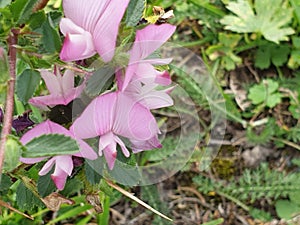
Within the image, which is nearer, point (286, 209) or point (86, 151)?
point (86, 151)

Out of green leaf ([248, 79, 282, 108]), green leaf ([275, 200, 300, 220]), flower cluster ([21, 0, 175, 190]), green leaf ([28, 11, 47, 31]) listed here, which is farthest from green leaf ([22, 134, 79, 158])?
green leaf ([248, 79, 282, 108])

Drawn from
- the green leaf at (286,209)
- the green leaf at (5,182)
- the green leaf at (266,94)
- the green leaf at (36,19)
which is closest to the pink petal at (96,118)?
the green leaf at (36,19)

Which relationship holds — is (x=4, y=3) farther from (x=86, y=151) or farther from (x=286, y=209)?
(x=286, y=209)

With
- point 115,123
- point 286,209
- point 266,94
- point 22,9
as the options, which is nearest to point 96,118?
point 115,123

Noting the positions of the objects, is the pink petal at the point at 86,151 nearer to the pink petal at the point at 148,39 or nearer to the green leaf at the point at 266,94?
the pink petal at the point at 148,39

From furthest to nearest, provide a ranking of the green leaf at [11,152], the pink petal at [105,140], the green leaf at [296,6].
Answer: the green leaf at [296,6] < the pink petal at [105,140] < the green leaf at [11,152]

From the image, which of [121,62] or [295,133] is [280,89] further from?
[121,62]

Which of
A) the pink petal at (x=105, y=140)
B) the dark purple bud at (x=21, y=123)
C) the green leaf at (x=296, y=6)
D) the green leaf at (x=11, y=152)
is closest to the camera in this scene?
the green leaf at (x=11, y=152)

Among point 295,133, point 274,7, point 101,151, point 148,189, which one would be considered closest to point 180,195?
point 148,189
